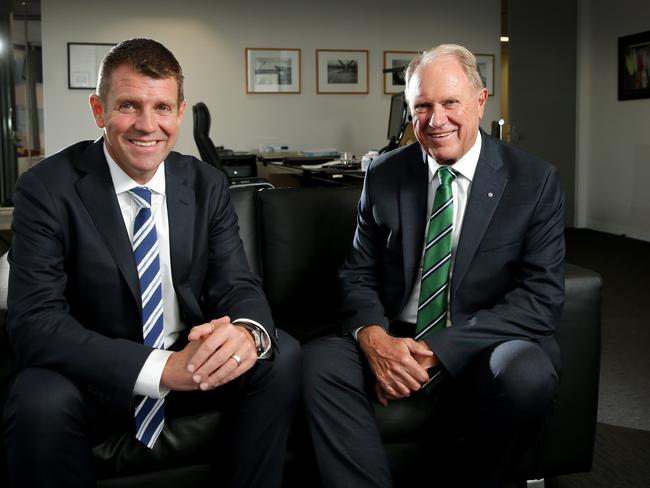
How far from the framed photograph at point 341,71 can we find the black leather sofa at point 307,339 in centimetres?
559

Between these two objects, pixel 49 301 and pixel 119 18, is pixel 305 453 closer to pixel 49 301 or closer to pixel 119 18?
pixel 49 301

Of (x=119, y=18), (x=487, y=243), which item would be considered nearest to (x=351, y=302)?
(x=487, y=243)

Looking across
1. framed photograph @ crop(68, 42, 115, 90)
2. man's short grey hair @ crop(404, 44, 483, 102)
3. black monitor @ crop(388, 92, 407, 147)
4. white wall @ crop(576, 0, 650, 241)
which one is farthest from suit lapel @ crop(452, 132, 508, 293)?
framed photograph @ crop(68, 42, 115, 90)

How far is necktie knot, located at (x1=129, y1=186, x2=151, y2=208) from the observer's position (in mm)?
1790

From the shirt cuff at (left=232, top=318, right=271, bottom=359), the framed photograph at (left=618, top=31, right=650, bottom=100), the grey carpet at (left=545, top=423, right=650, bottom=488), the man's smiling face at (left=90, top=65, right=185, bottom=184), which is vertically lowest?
the grey carpet at (left=545, top=423, right=650, bottom=488)

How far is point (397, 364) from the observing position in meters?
1.77

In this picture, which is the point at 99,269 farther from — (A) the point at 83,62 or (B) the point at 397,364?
(A) the point at 83,62

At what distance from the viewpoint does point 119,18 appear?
7344 millimetres

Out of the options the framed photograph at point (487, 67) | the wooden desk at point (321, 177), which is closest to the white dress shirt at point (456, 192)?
the wooden desk at point (321, 177)

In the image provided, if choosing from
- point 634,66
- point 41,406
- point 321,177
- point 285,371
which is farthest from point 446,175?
point 634,66

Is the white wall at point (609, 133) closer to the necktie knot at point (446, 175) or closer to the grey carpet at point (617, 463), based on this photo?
the grey carpet at point (617, 463)

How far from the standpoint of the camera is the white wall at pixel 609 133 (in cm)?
694

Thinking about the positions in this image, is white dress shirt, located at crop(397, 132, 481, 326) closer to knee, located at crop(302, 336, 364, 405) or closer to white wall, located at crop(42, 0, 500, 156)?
knee, located at crop(302, 336, 364, 405)

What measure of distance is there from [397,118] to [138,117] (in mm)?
3777
